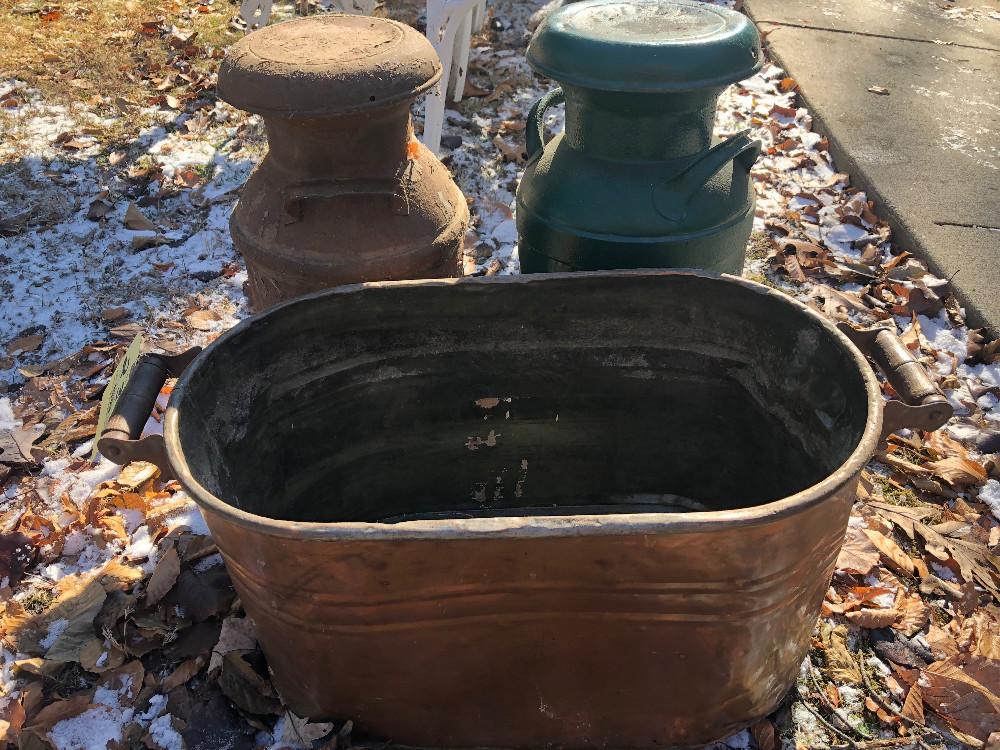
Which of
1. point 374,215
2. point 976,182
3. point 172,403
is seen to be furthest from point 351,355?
point 976,182

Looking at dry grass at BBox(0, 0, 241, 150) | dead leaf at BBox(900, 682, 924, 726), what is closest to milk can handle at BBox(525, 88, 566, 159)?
dead leaf at BBox(900, 682, 924, 726)

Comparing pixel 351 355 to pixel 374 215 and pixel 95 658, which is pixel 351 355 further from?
pixel 95 658

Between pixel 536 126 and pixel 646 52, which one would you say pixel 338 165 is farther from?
pixel 646 52

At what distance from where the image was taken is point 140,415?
6.61 ft

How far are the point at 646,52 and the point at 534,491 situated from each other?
60.5 inches

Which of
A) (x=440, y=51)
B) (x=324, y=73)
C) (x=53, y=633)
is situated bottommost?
(x=53, y=633)

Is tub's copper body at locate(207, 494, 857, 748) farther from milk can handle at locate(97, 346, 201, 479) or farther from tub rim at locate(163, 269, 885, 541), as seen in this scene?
milk can handle at locate(97, 346, 201, 479)

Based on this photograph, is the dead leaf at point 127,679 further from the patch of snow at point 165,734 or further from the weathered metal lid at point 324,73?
the weathered metal lid at point 324,73

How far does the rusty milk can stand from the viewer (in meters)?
2.40

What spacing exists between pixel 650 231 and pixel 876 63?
461 centimetres

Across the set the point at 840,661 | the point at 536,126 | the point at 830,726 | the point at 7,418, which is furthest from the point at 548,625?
the point at 7,418

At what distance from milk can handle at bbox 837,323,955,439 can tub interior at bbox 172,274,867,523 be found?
4.4 inches

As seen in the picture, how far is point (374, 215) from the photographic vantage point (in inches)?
104

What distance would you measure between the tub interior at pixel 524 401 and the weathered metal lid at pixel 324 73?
0.58 metres
